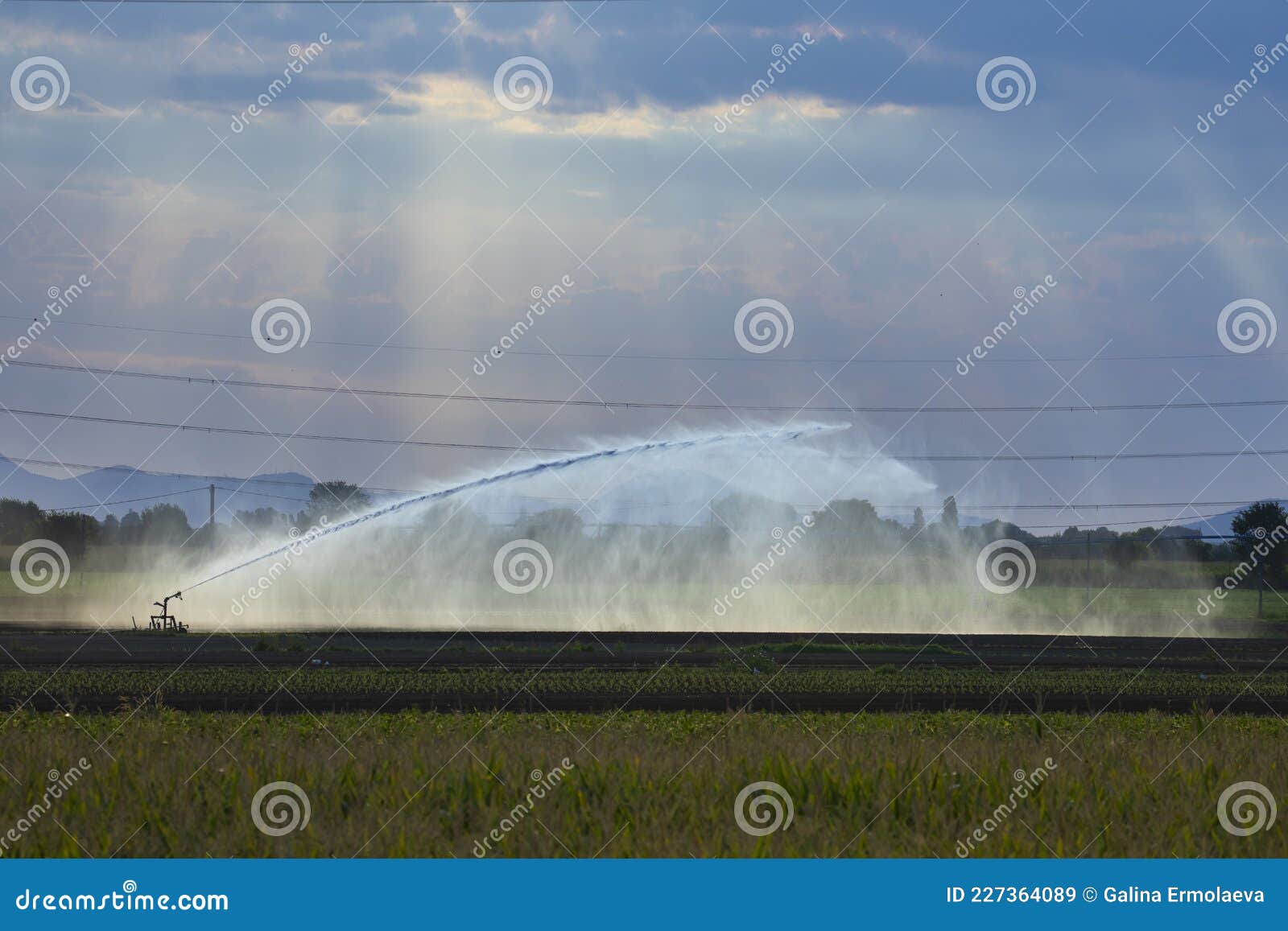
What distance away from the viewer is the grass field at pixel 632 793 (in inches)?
455

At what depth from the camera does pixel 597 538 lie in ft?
206

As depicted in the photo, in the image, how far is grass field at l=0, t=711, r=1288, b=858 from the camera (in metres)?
11.6

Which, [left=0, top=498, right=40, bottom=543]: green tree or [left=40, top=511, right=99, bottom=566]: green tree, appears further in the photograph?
[left=0, top=498, right=40, bottom=543]: green tree

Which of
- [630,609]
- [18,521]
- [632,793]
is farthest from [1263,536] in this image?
[18,521]

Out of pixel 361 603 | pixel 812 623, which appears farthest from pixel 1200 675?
pixel 361 603

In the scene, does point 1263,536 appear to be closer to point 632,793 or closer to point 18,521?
point 632,793

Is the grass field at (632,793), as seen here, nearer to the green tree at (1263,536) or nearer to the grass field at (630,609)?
the grass field at (630,609)

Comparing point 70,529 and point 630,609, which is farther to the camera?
point 70,529

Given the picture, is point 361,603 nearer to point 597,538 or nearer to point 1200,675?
point 597,538

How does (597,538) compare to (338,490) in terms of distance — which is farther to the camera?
(338,490)

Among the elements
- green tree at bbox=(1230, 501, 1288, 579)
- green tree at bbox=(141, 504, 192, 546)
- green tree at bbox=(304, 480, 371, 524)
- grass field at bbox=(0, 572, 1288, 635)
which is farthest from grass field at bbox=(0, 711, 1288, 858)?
green tree at bbox=(141, 504, 192, 546)

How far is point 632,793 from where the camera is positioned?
13164mm

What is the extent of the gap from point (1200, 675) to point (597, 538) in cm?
3244

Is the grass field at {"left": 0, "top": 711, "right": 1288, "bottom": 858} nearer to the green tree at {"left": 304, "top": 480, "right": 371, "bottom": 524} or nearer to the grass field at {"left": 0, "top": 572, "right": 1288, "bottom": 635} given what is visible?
the grass field at {"left": 0, "top": 572, "right": 1288, "bottom": 635}
